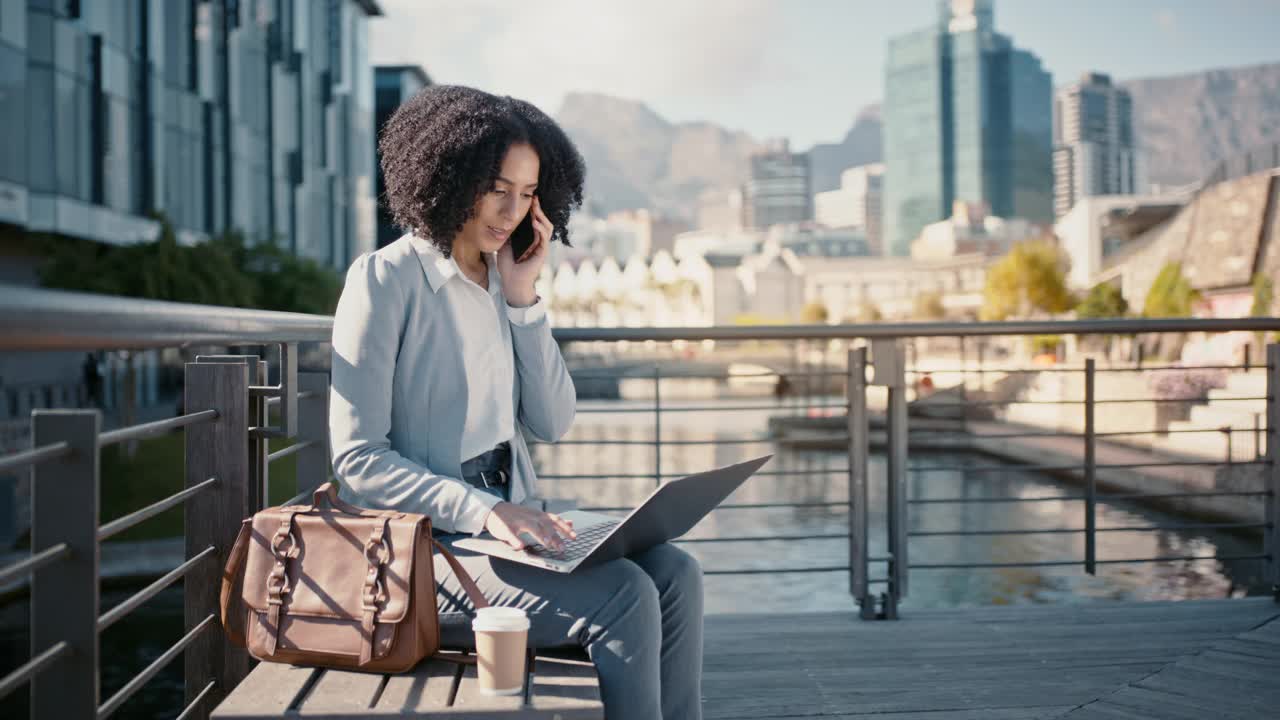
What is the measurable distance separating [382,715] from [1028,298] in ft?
169

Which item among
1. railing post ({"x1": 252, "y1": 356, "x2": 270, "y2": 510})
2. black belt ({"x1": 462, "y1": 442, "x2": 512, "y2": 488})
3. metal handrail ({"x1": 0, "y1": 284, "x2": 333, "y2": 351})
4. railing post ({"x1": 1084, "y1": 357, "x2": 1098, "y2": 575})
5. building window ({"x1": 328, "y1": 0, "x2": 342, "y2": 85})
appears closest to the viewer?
metal handrail ({"x1": 0, "y1": 284, "x2": 333, "y2": 351})

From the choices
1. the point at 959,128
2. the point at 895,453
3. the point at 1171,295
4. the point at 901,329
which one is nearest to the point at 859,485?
the point at 895,453

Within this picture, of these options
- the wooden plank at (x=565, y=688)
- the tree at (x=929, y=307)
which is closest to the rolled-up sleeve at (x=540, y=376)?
the wooden plank at (x=565, y=688)

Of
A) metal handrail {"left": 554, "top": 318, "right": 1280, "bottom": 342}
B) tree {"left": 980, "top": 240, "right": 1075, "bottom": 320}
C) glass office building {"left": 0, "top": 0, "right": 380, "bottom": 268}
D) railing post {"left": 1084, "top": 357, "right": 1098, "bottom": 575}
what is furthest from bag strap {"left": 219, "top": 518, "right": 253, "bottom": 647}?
tree {"left": 980, "top": 240, "right": 1075, "bottom": 320}

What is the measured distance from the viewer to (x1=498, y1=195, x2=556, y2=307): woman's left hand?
2148 millimetres

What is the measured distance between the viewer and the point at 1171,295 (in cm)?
3316

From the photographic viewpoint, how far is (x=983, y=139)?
16162 cm

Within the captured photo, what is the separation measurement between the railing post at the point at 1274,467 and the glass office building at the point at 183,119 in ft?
56.4

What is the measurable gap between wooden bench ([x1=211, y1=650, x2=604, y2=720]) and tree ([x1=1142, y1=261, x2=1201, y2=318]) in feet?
110

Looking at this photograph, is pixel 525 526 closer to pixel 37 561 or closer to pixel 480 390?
pixel 480 390

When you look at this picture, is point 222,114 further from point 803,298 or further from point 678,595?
point 803,298

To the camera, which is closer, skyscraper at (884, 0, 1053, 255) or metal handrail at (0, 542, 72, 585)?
metal handrail at (0, 542, 72, 585)

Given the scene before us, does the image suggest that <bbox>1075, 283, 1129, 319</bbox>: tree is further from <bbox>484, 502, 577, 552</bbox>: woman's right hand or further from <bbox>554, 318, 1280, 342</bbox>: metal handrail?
<bbox>484, 502, 577, 552</bbox>: woman's right hand

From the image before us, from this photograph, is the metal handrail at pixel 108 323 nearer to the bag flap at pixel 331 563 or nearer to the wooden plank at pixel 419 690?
the bag flap at pixel 331 563
